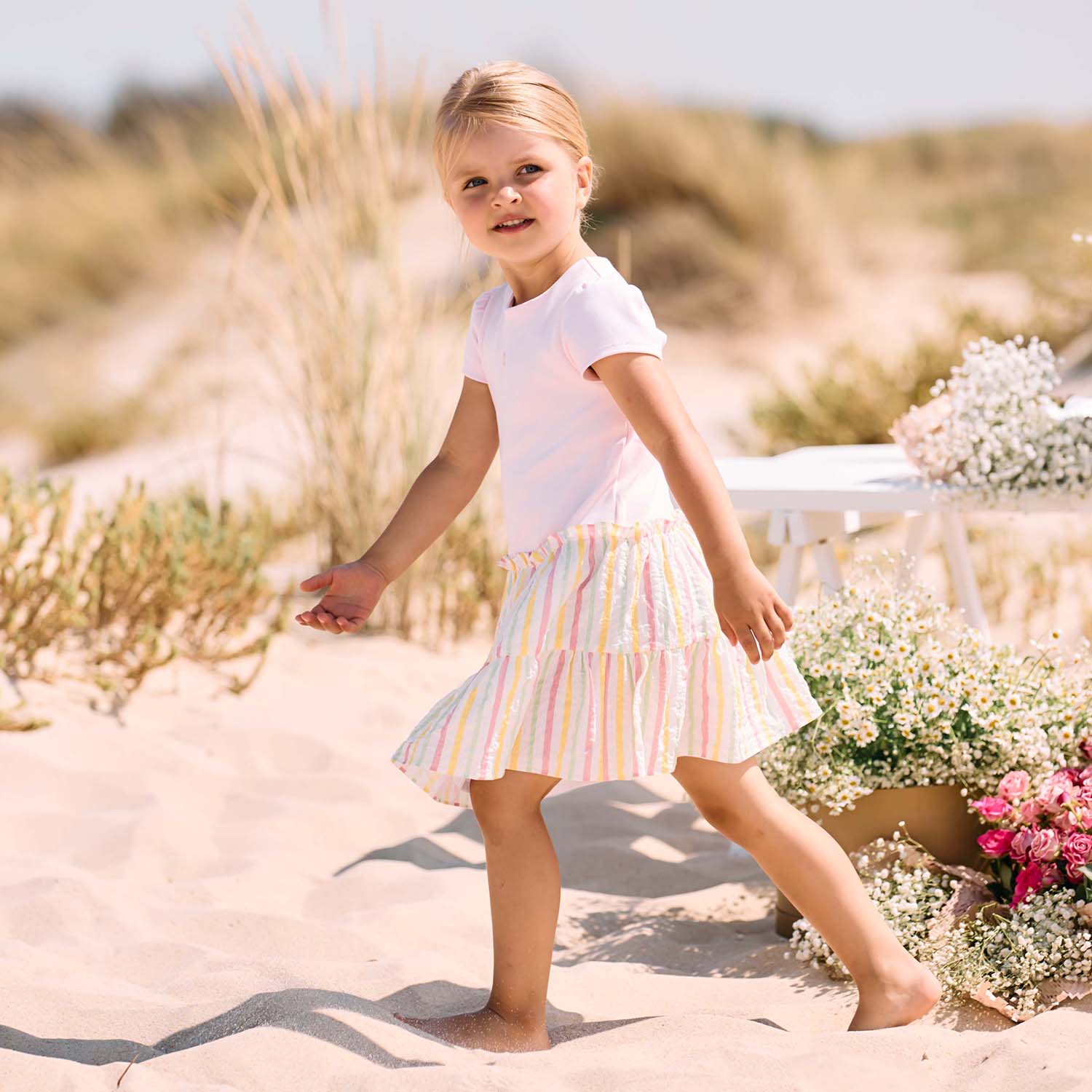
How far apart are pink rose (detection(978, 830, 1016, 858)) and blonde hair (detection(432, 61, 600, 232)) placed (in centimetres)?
129

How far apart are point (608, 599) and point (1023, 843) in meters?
0.88

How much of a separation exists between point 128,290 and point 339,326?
371 inches

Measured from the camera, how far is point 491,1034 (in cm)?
199

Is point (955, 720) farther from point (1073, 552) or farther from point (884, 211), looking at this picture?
point (884, 211)

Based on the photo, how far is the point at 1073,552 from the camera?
5.44m

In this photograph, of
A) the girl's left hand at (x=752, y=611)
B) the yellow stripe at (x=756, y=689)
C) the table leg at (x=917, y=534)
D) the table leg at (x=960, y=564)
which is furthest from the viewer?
the table leg at (x=917, y=534)

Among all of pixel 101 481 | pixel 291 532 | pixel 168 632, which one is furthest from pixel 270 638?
pixel 101 481

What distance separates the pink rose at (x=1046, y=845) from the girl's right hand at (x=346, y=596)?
3.69ft

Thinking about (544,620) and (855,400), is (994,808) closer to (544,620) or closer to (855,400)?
(544,620)

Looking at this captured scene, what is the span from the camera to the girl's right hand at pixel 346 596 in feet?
6.61

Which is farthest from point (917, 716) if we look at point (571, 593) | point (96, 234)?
point (96, 234)

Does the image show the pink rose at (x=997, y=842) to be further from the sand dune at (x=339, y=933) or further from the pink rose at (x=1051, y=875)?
the sand dune at (x=339, y=933)

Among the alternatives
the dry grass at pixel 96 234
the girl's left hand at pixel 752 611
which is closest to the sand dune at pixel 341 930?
the girl's left hand at pixel 752 611

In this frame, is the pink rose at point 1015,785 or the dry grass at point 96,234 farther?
the dry grass at point 96,234
